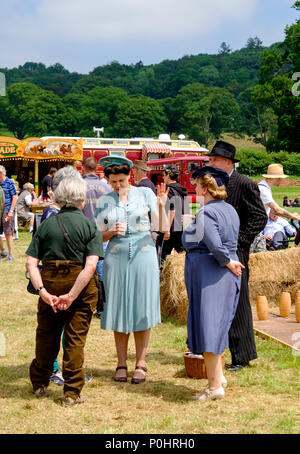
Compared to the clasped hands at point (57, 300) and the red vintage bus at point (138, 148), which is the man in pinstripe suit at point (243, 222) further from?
the red vintage bus at point (138, 148)

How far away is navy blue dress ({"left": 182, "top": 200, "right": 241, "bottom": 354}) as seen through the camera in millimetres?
4676

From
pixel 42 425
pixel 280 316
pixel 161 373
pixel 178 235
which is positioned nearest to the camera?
pixel 42 425

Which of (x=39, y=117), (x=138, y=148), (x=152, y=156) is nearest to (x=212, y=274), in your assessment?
(x=138, y=148)

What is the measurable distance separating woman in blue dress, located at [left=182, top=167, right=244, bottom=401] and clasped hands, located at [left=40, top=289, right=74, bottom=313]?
96cm

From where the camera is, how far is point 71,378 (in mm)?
4699

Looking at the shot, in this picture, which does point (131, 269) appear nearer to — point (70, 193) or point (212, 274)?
point (212, 274)

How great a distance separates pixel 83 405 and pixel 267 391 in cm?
150

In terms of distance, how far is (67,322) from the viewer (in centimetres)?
472

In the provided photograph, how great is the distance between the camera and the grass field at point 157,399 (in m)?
4.23

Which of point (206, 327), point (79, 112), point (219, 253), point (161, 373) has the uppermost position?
point (79, 112)

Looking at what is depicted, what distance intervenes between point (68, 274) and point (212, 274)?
1.09 meters

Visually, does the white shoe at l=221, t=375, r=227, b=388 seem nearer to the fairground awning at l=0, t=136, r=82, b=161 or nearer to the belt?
the belt
